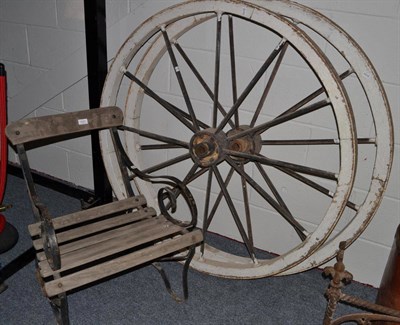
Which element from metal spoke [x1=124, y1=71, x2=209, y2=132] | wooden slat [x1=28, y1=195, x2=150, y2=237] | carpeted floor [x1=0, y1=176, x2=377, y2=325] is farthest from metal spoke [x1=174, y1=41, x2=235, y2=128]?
carpeted floor [x1=0, y1=176, x2=377, y2=325]

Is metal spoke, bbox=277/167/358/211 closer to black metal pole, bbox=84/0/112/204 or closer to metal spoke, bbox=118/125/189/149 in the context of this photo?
metal spoke, bbox=118/125/189/149

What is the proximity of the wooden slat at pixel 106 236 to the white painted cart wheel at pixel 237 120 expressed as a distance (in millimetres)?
277

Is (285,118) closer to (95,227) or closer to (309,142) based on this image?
(309,142)

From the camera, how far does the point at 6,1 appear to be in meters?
2.50

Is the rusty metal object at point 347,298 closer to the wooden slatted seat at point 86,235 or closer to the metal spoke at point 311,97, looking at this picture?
the wooden slatted seat at point 86,235

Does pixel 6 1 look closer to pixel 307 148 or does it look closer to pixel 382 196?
pixel 307 148

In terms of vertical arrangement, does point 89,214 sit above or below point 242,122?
below

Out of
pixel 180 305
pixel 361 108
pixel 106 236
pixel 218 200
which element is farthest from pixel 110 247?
pixel 361 108

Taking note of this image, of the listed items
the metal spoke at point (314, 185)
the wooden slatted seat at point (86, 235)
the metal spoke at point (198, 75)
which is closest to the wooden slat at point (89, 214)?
the wooden slatted seat at point (86, 235)

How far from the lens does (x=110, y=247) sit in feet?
5.30

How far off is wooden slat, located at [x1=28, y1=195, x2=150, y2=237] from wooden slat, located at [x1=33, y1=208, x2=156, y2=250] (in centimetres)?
3

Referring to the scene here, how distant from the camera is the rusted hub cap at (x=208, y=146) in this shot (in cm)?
178

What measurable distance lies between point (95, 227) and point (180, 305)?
477 millimetres

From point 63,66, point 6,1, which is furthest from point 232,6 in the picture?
point 6,1
